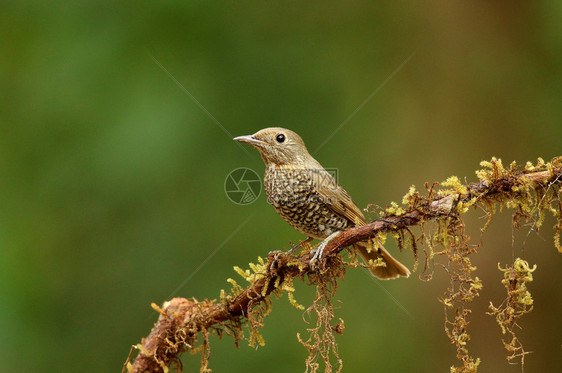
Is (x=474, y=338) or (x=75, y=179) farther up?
(x=474, y=338)

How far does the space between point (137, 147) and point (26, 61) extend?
1279 millimetres

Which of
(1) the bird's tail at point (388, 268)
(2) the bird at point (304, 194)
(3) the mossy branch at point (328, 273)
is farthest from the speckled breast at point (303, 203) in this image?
(3) the mossy branch at point (328, 273)

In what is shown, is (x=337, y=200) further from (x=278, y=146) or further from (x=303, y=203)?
(x=278, y=146)

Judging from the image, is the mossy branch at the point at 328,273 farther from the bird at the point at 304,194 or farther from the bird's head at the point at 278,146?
the bird's head at the point at 278,146

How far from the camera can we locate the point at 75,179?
478 cm

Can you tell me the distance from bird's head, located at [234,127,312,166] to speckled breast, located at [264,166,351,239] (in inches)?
3.6

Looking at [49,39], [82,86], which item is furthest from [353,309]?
[49,39]

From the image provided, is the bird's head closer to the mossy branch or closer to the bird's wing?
the bird's wing

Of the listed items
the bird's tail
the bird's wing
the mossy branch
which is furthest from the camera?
the bird's tail

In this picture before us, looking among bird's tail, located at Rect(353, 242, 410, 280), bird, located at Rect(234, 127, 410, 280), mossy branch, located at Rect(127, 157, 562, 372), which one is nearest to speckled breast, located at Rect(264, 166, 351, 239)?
bird, located at Rect(234, 127, 410, 280)

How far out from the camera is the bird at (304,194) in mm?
3459

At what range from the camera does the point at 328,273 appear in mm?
2801

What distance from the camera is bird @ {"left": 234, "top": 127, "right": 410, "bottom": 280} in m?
3.46

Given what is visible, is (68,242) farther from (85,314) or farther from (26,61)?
(26,61)
